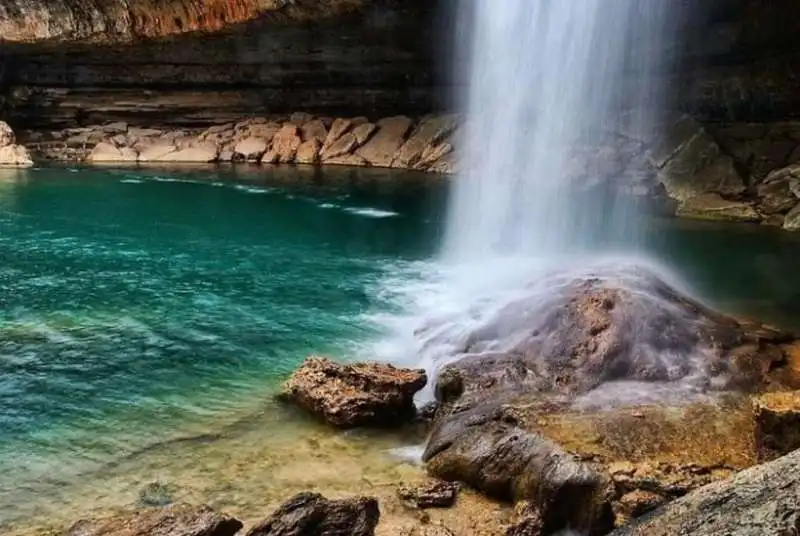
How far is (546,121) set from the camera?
964 inches

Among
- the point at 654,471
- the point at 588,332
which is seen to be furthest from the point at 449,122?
the point at 654,471

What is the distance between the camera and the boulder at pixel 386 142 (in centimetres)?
3747

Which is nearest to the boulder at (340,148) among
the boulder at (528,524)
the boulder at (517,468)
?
the boulder at (517,468)

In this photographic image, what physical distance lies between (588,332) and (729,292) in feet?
22.5

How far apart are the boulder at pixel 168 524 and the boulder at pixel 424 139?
100.0ft

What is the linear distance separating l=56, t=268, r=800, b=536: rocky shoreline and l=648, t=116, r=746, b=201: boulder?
1462cm

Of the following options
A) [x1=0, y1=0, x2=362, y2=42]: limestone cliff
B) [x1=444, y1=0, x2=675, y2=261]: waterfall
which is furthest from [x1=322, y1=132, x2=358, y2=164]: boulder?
[x1=444, y1=0, x2=675, y2=261]: waterfall

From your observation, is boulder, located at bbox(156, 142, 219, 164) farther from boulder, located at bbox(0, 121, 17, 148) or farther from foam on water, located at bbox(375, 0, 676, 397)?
foam on water, located at bbox(375, 0, 676, 397)

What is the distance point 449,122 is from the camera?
1447 inches

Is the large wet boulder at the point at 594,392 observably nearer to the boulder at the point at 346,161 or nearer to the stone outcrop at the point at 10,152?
the boulder at the point at 346,161

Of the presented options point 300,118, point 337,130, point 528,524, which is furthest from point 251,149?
point 528,524

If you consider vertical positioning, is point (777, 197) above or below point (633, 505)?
above

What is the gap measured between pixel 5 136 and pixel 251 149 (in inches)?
462

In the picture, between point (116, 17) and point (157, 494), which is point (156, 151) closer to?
point (116, 17)
